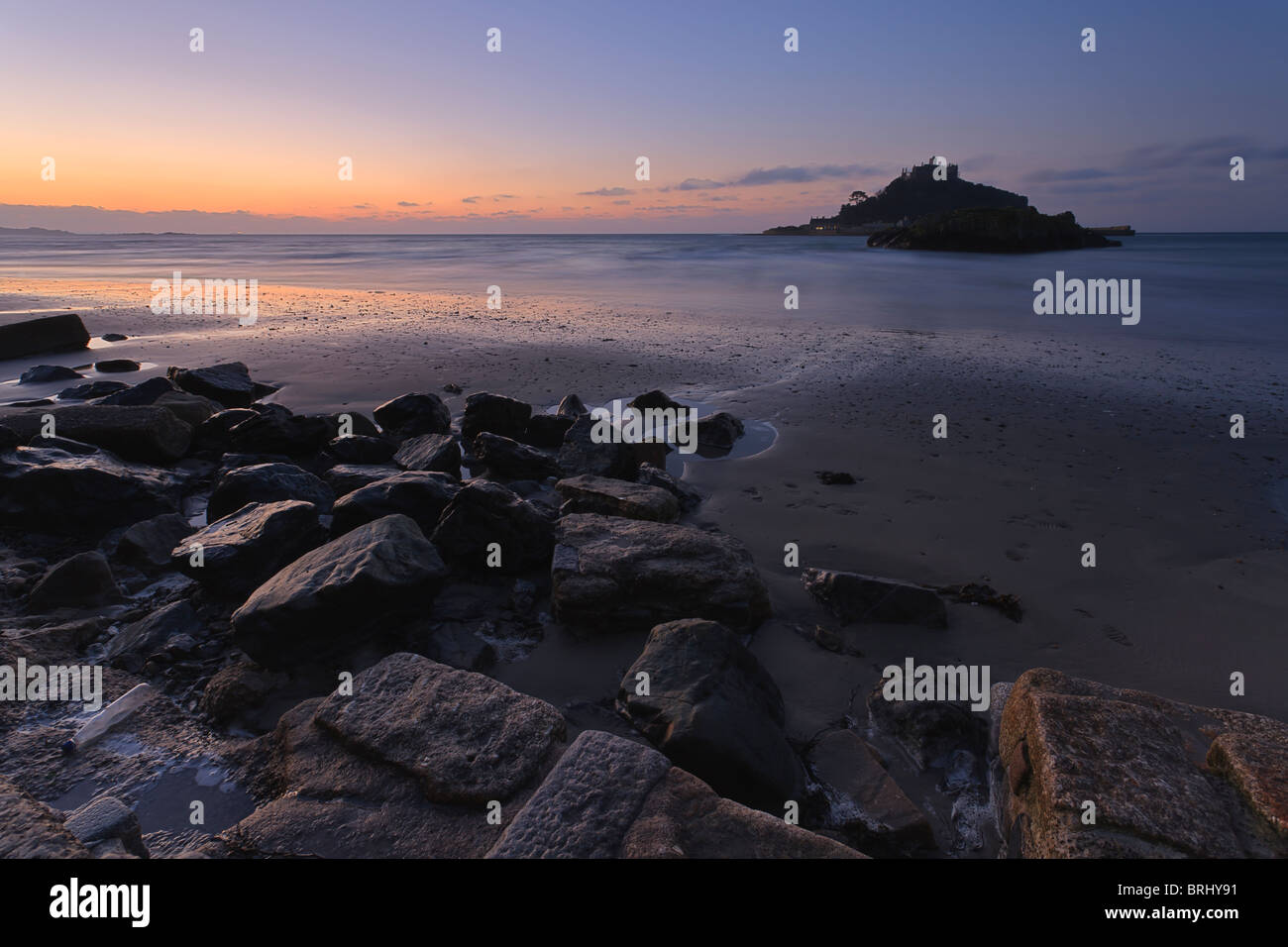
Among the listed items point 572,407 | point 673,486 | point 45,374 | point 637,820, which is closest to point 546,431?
point 572,407

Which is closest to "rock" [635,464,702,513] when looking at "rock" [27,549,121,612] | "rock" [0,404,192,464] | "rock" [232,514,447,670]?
"rock" [232,514,447,670]

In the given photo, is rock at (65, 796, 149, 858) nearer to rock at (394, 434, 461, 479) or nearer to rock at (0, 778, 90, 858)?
rock at (0, 778, 90, 858)

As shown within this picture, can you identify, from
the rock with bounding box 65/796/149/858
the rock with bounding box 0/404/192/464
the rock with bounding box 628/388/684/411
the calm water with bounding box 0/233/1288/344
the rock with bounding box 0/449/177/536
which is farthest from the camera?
the calm water with bounding box 0/233/1288/344

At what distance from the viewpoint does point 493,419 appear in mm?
8180

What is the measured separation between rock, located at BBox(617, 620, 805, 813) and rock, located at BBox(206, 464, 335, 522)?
366cm

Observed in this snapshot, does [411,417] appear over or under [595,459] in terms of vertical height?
over

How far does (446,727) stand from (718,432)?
5481mm

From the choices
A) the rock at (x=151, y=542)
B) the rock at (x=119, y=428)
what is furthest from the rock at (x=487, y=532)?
the rock at (x=119, y=428)

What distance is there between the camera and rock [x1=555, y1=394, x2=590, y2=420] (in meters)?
8.80

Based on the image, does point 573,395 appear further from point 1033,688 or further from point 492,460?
point 1033,688

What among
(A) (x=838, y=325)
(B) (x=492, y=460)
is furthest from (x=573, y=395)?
(A) (x=838, y=325)

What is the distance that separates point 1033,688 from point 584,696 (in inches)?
88.6

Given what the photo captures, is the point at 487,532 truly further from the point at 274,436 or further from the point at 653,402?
the point at 653,402
